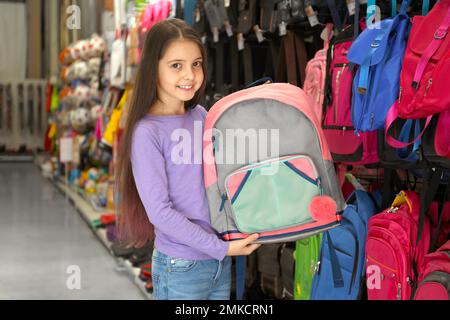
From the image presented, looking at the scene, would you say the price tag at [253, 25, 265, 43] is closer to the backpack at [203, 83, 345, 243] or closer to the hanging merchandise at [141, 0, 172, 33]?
the hanging merchandise at [141, 0, 172, 33]

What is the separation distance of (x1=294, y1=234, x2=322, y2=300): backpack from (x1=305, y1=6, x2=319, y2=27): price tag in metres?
0.76

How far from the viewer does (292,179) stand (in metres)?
1.53

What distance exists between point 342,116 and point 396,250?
0.45 m

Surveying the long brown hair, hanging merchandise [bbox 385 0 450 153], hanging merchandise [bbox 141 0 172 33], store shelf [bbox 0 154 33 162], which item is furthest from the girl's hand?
store shelf [bbox 0 154 33 162]

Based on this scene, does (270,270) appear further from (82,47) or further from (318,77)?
(82,47)

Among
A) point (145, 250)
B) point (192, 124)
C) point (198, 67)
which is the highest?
point (198, 67)

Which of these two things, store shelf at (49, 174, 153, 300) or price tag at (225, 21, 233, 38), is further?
store shelf at (49, 174, 153, 300)

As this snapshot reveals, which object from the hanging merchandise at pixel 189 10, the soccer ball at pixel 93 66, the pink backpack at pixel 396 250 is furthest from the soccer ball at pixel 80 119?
the pink backpack at pixel 396 250

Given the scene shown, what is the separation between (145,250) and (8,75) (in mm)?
4569

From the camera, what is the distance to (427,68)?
5.60ft

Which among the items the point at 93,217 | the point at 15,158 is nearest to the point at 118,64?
the point at 93,217

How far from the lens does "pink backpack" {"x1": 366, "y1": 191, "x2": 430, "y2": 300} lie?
206cm
